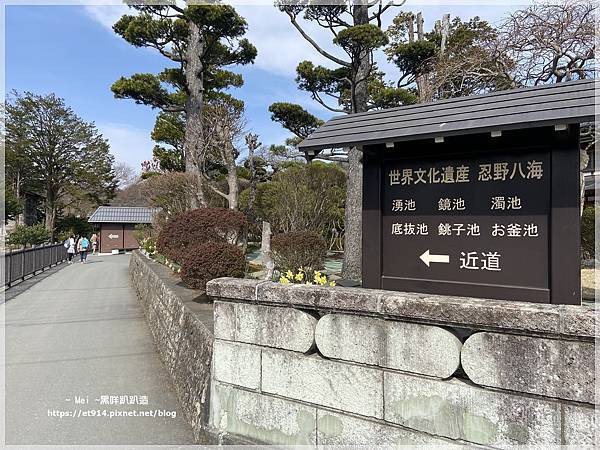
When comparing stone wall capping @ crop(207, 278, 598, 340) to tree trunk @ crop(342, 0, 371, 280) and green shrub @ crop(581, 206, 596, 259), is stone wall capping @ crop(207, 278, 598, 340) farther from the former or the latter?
green shrub @ crop(581, 206, 596, 259)

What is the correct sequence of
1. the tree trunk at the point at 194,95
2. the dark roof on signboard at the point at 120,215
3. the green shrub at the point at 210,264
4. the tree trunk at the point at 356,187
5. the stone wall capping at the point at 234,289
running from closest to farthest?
the stone wall capping at the point at 234,289 < the green shrub at the point at 210,264 < the tree trunk at the point at 356,187 < the tree trunk at the point at 194,95 < the dark roof on signboard at the point at 120,215

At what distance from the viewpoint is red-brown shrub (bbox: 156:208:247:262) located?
10266 mm

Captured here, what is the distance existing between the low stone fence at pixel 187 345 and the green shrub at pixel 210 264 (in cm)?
28

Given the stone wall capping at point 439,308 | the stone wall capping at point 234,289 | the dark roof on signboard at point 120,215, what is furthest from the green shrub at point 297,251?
the dark roof on signboard at point 120,215

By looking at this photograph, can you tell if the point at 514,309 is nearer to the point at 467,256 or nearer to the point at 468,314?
the point at 468,314

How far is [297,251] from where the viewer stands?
9.57m

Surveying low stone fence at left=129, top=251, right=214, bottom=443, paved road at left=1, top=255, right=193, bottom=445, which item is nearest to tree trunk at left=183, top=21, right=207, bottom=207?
paved road at left=1, top=255, right=193, bottom=445

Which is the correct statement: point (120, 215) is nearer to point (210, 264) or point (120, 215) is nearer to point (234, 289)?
point (210, 264)

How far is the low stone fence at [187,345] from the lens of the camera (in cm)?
389

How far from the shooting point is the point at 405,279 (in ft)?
12.7

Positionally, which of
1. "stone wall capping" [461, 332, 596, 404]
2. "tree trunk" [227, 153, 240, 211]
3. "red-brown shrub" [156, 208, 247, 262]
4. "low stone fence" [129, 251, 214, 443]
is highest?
"tree trunk" [227, 153, 240, 211]

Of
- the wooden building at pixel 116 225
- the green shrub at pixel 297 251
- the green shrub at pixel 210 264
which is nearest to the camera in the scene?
the green shrub at pixel 210 264

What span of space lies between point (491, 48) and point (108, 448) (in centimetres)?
1352

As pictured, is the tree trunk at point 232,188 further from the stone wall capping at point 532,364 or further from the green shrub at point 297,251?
the stone wall capping at point 532,364
